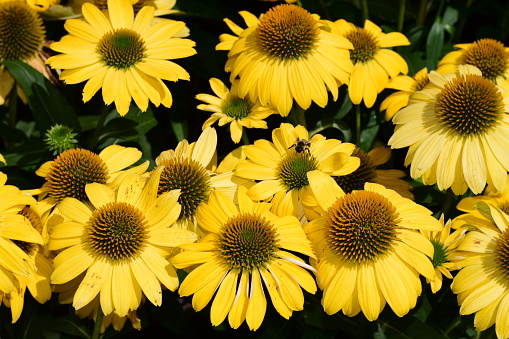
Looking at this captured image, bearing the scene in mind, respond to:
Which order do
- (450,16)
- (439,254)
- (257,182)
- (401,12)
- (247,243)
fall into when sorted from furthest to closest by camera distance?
(450,16)
(401,12)
(257,182)
(439,254)
(247,243)

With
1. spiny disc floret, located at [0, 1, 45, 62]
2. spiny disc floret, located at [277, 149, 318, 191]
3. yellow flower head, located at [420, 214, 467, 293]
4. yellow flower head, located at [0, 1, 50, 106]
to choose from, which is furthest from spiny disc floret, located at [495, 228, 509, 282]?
spiny disc floret, located at [0, 1, 45, 62]

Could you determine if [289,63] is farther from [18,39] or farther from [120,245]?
[18,39]

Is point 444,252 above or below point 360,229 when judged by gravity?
below

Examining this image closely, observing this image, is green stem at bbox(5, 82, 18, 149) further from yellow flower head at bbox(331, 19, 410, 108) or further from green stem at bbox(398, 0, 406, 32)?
green stem at bbox(398, 0, 406, 32)

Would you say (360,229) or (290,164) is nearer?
(360,229)

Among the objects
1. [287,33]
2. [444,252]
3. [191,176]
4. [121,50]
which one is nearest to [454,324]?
[444,252]

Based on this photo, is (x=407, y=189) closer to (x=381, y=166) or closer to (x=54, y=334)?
(x=381, y=166)
